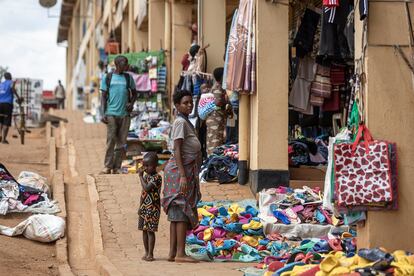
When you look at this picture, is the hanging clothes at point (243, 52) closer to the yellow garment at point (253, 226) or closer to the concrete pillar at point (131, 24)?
the yellow garment at point (253, 226)

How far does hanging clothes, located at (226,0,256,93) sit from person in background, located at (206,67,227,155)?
145 centimetres

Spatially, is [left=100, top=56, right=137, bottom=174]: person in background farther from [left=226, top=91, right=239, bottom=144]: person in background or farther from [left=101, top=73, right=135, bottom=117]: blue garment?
Answer: [left=226, top=91, right=239, bottom=144]: person in background

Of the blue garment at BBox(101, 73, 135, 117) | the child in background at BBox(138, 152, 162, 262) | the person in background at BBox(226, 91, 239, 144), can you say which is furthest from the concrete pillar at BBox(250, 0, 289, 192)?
the blue garment at BBox(101, 73, 135, 117)

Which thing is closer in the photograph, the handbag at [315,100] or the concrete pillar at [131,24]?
the handbag at [315,100]

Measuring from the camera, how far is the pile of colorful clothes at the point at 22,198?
11016 millimetres

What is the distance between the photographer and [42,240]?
10180 mm

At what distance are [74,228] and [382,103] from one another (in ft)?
16.2

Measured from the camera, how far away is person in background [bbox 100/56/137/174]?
13297 millimetres

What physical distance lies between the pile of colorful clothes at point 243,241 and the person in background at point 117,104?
375cm

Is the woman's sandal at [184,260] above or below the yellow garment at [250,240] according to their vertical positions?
below

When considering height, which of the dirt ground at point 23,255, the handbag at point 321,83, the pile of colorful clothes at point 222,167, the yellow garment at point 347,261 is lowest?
the dirt ground at point 23,255

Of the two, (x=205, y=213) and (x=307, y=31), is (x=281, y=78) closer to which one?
(x=307, y=31)

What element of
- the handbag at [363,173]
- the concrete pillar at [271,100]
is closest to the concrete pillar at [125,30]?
the concrete pillar at [271,100]

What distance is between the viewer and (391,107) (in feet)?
25.3
